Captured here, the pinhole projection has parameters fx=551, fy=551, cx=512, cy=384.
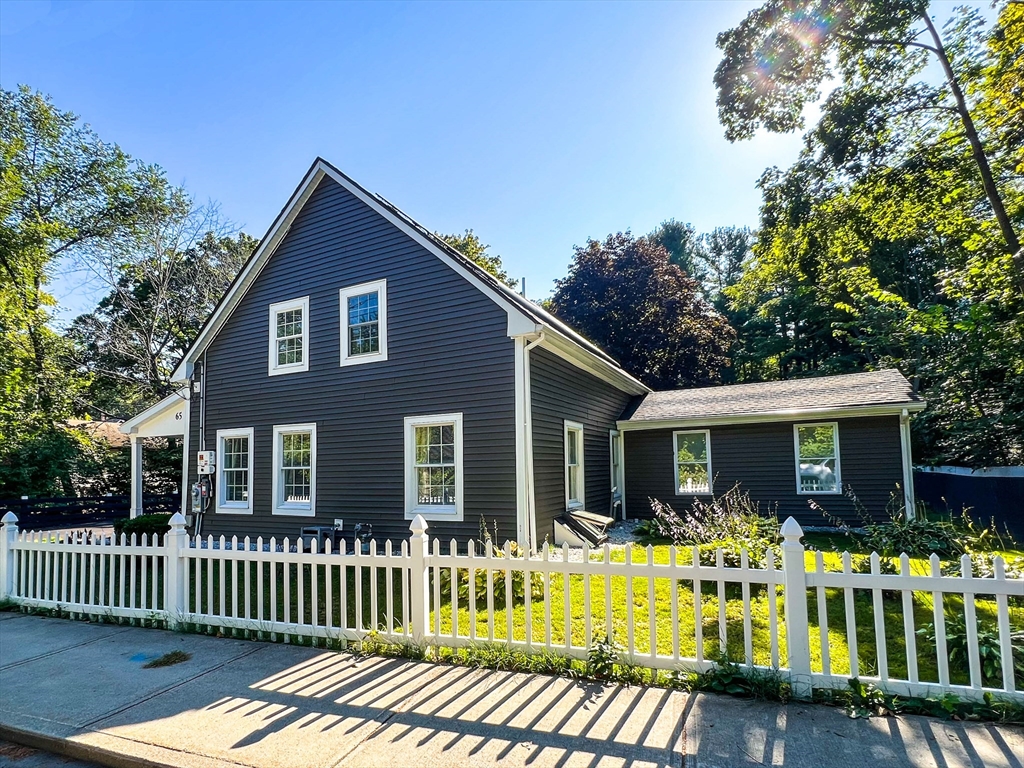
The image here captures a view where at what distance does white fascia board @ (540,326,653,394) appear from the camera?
32.3 feet

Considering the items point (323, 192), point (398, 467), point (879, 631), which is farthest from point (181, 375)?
point (879, 631)

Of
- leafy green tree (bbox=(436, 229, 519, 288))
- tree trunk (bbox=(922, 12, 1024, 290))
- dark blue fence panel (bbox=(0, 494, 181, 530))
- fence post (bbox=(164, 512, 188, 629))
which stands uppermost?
leafy green tree (bbox=(436, 229, 519, 288))

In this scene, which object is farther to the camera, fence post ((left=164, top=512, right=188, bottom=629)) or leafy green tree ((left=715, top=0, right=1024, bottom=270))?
leafy green tree ((left=715, top=0, right=1024, bottom=270))

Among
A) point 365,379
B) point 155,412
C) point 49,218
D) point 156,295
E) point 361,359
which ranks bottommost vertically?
point 155,412

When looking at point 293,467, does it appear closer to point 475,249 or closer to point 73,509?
point 73,509

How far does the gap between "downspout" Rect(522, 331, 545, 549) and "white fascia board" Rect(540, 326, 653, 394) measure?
1.64 ft

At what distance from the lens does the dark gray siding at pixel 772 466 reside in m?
11.8

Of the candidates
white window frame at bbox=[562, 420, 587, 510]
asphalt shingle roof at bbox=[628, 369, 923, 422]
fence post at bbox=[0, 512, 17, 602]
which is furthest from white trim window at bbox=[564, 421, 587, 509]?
fence post at bbox=[0, 512, 17, 602]

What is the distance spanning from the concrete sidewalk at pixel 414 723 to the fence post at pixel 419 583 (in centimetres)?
32

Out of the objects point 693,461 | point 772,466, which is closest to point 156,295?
point 693,461

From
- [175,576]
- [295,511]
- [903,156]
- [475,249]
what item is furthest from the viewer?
[475,249]

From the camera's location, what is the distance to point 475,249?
2980 centimetres

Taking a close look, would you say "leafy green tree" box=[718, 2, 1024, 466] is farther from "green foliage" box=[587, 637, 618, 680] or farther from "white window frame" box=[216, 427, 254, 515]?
"white window frame" box=[216, 427, 254, 515]

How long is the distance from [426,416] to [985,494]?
11871mm
